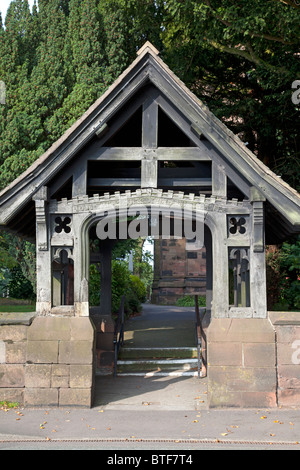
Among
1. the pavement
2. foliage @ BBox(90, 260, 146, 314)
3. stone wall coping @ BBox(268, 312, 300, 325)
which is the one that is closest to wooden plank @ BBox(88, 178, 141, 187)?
stone wall coping @ BBox(268, 312, 300, 325)

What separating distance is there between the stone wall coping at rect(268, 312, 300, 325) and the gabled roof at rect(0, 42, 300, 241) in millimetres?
1396

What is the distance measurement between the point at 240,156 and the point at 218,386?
361 cm

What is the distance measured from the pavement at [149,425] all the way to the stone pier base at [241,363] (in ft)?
0.64

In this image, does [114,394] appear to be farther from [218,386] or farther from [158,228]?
[158,228]

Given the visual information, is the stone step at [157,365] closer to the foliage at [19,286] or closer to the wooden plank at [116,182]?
the wooden plank at [116,182]

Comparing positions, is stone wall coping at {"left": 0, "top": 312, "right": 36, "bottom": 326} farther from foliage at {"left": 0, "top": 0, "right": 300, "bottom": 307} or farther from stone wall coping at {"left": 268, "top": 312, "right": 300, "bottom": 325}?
foliage at {"left": 0, "top": 0, "right": 300, "bottom": 307}

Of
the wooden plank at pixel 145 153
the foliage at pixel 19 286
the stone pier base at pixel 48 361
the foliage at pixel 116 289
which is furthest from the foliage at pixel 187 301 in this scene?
the stone pier base at pixel 48 361

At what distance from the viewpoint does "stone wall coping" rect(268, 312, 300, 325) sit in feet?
27.3

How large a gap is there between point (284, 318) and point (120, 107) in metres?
4.27

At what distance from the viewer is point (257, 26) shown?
11.5 meters

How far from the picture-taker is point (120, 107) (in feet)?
27.9

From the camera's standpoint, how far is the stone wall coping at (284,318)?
328 inches

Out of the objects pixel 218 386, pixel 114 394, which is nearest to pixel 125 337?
pixel 114 394

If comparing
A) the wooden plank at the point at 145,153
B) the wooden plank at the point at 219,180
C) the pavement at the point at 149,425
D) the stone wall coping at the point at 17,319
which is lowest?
the pavement at the point at 149,425
